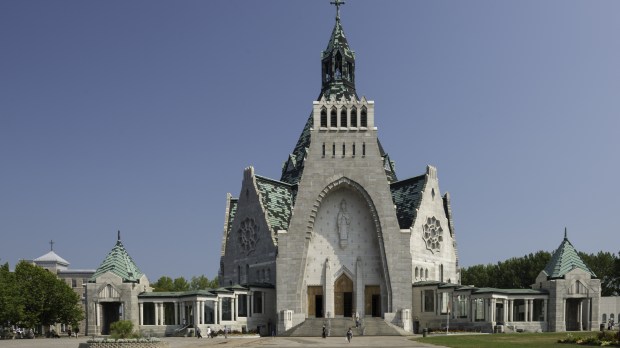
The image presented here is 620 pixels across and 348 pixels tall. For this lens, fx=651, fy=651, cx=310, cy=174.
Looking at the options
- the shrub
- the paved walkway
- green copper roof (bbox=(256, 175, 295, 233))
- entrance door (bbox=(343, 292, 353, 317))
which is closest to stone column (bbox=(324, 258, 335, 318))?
entrance door (bbox=(343, 292, 353, 317))

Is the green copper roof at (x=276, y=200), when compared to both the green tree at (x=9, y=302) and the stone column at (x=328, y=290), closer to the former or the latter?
the stone column at (x=328, y=290)

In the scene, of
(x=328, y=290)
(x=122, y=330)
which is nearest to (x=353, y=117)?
(x=328, y=290)

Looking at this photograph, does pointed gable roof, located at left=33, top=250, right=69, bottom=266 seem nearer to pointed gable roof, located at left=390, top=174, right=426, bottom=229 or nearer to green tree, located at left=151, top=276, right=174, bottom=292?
green tree, located at left=151, top=276, right=174, bottom=292

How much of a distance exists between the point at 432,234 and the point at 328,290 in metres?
17.5

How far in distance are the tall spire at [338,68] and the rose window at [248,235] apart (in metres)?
24.7

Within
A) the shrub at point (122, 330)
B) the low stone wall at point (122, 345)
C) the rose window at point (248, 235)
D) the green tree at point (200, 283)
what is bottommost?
the green tree at point (200, 283)

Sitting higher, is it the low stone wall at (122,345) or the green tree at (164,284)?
the low stone wall at (122,345)

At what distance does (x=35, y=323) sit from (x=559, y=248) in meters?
68.0

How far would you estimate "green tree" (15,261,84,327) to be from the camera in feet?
283

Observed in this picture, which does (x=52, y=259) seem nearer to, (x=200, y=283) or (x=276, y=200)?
(x=200, y=283)

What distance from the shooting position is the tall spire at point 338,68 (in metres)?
99.0

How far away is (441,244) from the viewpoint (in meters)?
85.1

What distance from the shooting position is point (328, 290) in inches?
2940

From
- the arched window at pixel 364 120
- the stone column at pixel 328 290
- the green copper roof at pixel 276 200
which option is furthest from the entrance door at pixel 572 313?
the green copper roof at pixel 276 200
